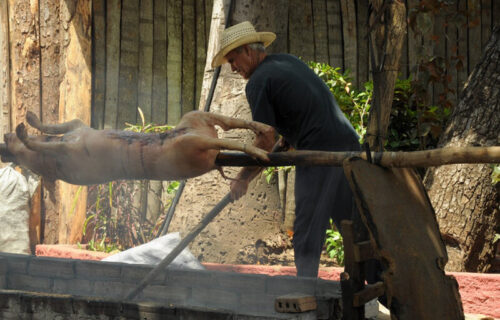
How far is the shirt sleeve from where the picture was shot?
4.21 meters

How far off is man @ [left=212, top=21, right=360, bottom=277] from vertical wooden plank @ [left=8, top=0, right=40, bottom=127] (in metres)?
3.43

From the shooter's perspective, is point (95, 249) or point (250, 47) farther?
point (95, 249)

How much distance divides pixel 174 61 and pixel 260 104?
12.0 ft

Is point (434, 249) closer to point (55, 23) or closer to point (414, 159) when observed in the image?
point (414, 159)

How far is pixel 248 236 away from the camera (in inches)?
246

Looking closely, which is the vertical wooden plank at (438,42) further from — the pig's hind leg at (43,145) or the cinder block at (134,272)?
the pig's hind leg at (43,145)

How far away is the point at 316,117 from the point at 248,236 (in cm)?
222

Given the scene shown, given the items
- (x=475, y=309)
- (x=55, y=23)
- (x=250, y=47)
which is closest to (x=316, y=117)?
(x=250, y=47)

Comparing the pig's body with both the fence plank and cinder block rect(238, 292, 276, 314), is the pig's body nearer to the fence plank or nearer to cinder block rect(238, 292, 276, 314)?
A: cinder block rect(238, 292, 276, 314)

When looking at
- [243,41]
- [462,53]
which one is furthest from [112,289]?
[462,53]

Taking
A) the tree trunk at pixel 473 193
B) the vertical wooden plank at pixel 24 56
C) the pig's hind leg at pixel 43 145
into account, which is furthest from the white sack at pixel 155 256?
the vertical wooden plank at pixel 24 56

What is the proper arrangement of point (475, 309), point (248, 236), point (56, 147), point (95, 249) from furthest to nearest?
1. point (95, 249)
2. point (248, 236)
3. point (475, 309)
4. point (56, 147)

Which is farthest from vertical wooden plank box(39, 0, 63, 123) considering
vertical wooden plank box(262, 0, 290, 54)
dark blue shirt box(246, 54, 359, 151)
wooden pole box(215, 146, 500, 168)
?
wooden pole box(215, 146, 500, 168)

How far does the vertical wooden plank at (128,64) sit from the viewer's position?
752 cm
